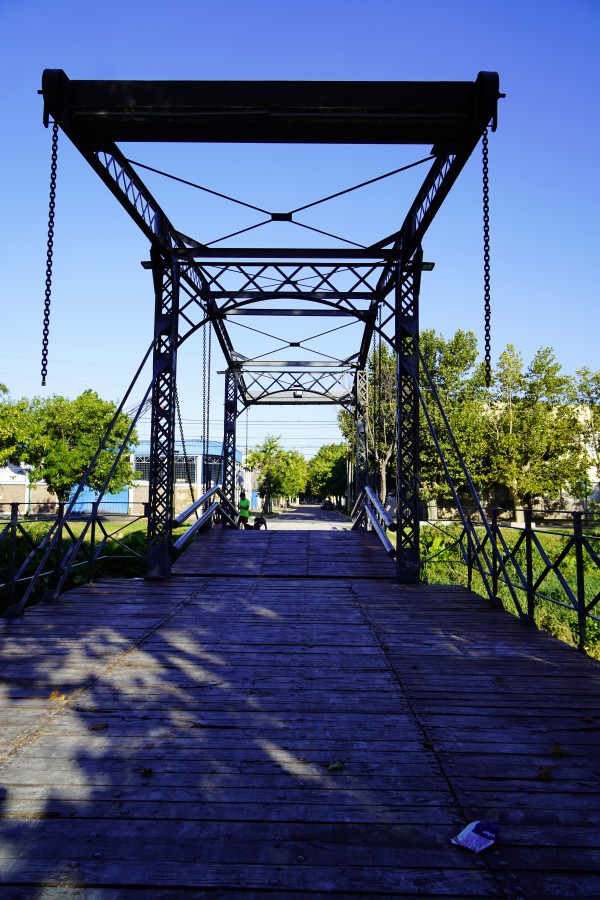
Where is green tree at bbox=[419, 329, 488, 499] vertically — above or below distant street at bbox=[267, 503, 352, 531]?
above

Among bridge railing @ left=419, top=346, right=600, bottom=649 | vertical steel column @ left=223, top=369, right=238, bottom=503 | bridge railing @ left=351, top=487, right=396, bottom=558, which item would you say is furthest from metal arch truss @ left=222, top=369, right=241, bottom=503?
bridge railing @ left=419, top=346, right=600, bottom=649

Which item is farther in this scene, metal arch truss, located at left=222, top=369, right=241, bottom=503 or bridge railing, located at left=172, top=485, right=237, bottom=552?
metal arch truss, located at left=222, top=369, right=241, bottom=503

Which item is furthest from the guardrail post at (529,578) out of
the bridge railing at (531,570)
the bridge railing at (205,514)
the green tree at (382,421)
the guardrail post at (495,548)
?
the green tree at (382,421)

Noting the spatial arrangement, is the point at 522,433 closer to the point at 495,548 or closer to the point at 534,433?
the point at 534,433

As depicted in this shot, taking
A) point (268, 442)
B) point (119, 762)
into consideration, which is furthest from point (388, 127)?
point (268, 442)

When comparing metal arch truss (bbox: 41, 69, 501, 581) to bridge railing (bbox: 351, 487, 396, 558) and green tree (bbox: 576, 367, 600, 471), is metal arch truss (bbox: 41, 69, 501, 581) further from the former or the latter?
green tree (bbox: 576, 367, 600, 471)

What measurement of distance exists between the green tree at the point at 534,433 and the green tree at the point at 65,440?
2446 centimetres

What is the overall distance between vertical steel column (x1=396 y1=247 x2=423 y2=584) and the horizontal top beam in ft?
11.8

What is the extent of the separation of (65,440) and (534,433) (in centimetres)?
3150

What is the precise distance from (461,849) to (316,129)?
7.59 m

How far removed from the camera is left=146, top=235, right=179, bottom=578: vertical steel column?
1090 centimetres

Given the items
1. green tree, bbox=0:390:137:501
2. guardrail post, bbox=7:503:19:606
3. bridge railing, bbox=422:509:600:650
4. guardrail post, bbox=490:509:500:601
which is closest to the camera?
bridge railing, bbox=422:509:600:650

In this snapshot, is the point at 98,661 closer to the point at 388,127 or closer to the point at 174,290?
the point at 388,127

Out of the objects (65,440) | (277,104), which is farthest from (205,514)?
(65,440)
